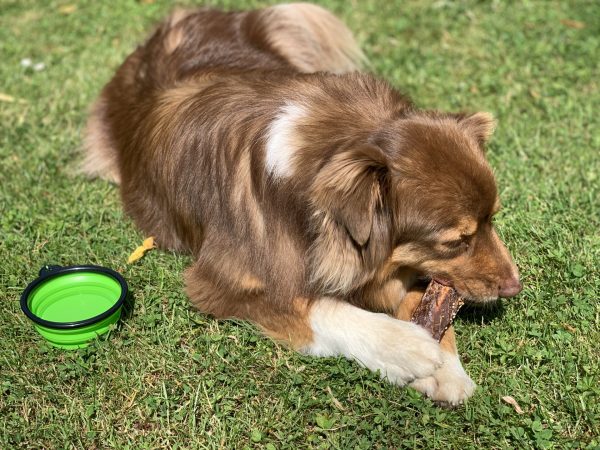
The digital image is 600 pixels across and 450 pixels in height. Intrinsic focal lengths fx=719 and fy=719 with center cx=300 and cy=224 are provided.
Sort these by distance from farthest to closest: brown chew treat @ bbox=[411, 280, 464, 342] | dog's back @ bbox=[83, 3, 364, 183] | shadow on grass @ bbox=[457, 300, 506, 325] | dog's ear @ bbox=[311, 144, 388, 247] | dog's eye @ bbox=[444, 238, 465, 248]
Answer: dog's back @ bbox=[83, 3, 364, 183], shadow on grass @ bbox=[457, 300, 506, 325], brown chew treat @ bbox=[411, 280, 464, 342], dog's eye @ bbox=[444, 238, 465, 248], dog's ear @ bbox=[311, 144, 388, 247]

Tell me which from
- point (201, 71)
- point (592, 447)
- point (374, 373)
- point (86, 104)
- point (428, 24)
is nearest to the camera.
A: point (592, 447)

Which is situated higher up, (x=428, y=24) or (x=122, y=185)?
(x=428, y=24)

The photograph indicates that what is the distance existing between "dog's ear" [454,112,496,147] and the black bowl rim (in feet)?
6.90

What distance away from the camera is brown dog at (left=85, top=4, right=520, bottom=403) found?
3498 millimetres

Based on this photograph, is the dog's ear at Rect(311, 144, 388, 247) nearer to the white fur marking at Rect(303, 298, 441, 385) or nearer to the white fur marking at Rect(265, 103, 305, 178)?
the white fur marking at Rect(265, 103, 305, 178)

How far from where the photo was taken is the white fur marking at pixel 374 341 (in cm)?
381

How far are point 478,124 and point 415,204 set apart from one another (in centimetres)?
72

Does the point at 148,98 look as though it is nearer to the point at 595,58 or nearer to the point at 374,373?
the point at 374,373

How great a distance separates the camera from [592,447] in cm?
347

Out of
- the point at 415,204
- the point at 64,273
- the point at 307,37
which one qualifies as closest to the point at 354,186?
the point at 415,204

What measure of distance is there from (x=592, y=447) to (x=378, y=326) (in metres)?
1.21

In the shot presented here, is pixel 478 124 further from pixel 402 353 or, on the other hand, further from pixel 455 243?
pixel 402 353

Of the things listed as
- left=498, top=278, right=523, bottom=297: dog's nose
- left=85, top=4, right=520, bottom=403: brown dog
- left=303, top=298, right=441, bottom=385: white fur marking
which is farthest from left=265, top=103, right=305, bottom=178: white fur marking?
left=498, top=278, right=523, bottom=297: dog's nose

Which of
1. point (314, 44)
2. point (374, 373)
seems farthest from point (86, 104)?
point (374, 373)
